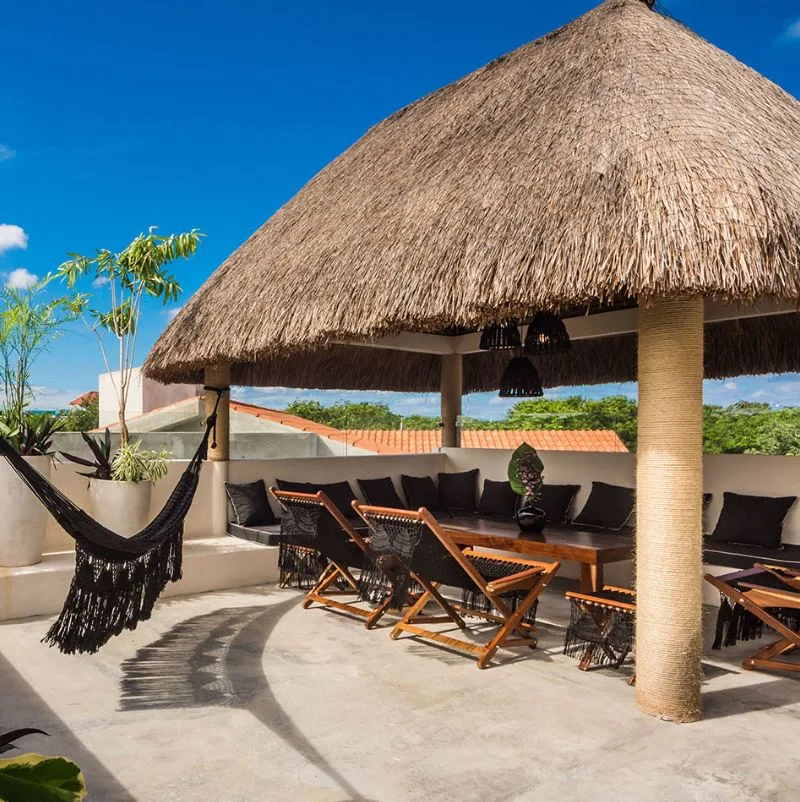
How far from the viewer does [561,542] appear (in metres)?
4.77

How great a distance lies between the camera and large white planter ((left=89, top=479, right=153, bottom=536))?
565 centimetres

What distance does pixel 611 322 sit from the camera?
6.96m

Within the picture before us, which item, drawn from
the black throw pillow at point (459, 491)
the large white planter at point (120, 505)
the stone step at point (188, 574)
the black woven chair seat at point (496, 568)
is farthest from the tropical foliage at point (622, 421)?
the black woven chair seat at point (496, 568)

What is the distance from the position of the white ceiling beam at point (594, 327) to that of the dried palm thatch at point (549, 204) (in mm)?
1035

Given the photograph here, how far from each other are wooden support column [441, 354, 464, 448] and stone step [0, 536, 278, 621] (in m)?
2.84

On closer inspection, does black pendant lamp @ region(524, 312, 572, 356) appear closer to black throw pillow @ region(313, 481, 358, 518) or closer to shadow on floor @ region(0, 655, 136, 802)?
black throw pillow @ region(313, 481, 358, 518)

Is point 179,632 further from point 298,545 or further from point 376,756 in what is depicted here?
point 376,756

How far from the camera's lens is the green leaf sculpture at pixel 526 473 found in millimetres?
5211

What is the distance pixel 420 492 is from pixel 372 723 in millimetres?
4365

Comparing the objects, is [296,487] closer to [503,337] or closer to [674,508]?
[503,337]

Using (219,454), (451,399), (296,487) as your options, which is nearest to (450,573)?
(296,487)

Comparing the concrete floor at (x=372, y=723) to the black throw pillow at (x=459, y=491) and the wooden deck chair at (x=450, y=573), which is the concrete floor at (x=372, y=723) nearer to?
the wooden deck chair at (x=450, y=573)

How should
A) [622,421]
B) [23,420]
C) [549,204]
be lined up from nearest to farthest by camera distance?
[549,204]
[23,420]
[622,421]

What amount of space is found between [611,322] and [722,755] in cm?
457
